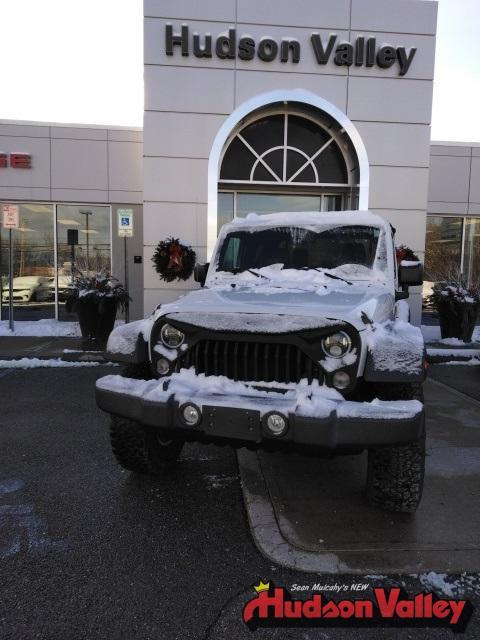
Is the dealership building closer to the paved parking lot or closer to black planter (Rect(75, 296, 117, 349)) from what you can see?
black planter (Rect(75, 296, 117, 349))

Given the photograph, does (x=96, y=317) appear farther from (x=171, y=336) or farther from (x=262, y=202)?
(x=171, y=336)

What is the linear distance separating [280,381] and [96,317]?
697 cm

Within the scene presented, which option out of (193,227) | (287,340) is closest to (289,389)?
(287,340)

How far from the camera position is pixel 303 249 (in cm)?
428

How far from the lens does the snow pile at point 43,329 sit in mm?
10656

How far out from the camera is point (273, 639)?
2.14 metres

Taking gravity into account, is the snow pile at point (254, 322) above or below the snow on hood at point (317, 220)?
below

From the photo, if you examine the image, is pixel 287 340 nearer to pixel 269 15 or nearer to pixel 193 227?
pixel 193 227

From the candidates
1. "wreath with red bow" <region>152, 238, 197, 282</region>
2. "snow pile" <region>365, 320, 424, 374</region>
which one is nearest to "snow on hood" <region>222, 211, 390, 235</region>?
"snow pile" <region>365, 320, 424, 374</region>

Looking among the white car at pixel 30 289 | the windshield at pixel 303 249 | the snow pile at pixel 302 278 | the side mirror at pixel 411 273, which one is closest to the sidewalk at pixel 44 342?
the white car at pixel 30 289

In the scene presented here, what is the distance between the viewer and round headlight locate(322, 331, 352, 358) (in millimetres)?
2779

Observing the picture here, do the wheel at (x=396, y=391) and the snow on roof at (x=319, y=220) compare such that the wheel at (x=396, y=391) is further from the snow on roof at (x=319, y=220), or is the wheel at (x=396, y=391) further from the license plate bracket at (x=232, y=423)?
the snow on roof at (x=319, y=220)

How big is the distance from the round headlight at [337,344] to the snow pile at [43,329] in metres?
8.69

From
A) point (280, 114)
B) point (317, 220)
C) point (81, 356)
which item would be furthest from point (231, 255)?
point (280, 114)
